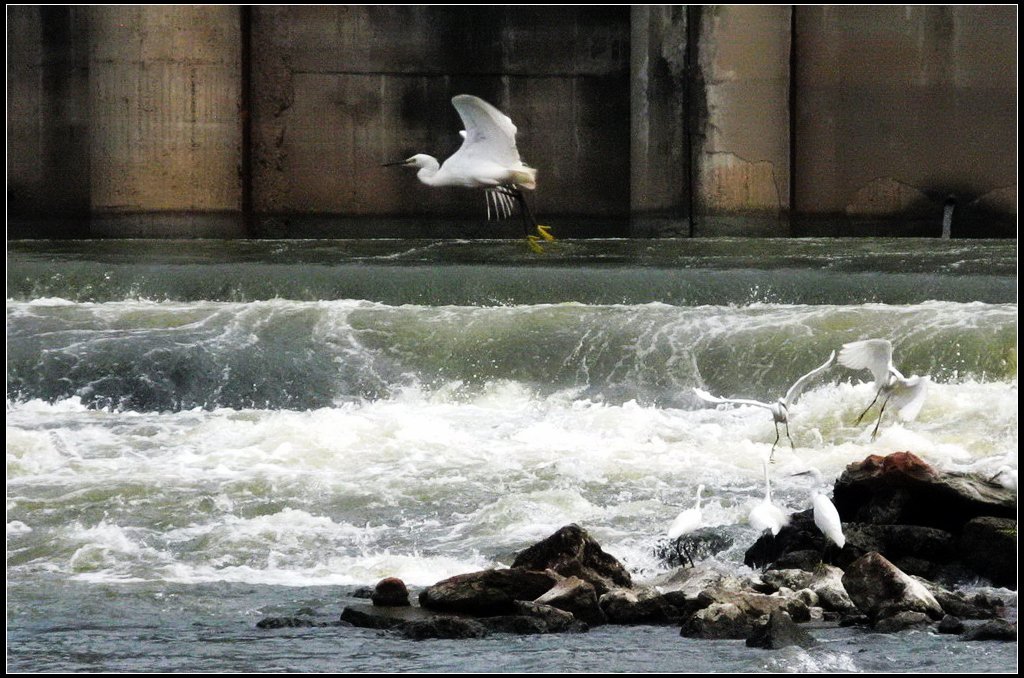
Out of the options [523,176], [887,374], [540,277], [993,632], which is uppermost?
[523,176]

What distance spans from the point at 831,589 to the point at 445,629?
1699 mm

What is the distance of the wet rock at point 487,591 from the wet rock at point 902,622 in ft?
4.45

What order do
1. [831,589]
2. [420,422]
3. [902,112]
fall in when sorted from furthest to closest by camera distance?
[902,112] → [420,422] → [831,589]

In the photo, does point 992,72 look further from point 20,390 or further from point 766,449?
point 20,390

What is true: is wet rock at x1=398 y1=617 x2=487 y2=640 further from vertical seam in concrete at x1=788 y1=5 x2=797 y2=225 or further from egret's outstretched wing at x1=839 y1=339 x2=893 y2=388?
vertical seam in concrete at x1=788 y1=5 x2=797 y2=225

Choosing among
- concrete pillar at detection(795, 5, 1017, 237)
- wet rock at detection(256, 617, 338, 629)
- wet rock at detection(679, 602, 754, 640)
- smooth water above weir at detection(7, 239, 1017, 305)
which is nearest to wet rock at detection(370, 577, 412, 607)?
wet rock at detection(256, 617, 338, 629)

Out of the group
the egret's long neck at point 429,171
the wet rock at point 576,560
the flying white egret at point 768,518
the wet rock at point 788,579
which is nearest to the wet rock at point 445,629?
the wet rock at point 576,560

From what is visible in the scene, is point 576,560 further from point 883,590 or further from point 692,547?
point 883,590

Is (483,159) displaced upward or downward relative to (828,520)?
upward

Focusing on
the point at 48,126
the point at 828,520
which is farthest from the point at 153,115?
the point at 828,520

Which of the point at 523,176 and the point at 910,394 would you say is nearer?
the point at 910,394

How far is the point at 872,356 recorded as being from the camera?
8.41 meters

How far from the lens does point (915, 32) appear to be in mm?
19312

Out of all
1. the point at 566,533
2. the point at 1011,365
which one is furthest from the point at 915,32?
the point at 566,533
